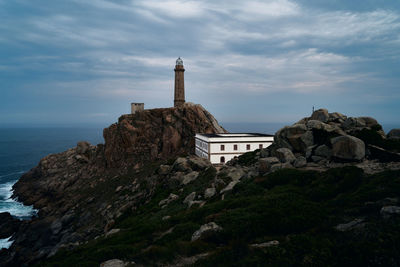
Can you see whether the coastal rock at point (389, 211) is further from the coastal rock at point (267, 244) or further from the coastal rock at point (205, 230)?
the coastal rock at point (205, 230)

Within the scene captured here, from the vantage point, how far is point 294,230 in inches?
495

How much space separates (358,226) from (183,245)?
8.12 metres

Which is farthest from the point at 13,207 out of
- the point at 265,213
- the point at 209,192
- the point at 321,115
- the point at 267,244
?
the point at 321,115

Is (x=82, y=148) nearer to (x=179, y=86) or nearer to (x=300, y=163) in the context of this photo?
(x=179, y=86)

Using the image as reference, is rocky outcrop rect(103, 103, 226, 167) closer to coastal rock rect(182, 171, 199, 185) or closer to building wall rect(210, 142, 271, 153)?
building wall rect(210, 142, 271, 153)

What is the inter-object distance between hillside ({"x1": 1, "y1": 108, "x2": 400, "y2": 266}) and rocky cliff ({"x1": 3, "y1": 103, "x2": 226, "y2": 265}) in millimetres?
1257

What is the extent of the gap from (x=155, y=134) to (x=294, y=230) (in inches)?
2240

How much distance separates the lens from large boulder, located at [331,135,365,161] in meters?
21.4

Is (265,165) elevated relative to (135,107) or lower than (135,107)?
lower

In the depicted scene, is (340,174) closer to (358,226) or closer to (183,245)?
(358,226)

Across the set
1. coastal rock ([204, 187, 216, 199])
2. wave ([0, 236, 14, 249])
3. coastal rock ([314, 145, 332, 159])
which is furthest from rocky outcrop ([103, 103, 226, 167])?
coastal rock ([314, 145, 332, 159])

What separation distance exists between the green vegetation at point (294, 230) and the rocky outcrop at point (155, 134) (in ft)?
147

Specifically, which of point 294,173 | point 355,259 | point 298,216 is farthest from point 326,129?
point 355,259

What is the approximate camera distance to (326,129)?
27156 mm
